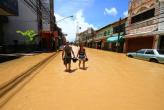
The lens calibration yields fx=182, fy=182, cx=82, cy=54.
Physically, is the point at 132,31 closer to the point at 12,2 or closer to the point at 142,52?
the point at 142,52

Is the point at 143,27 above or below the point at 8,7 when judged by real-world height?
below

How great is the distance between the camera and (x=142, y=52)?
64.6ft

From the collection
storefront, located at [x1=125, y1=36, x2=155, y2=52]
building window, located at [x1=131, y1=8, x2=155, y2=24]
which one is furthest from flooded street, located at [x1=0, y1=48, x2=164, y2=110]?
building window, located at [x1=131, y1=8, x2=155, y2=24]

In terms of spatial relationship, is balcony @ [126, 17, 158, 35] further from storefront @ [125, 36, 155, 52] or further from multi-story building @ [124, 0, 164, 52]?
storefront @ [125, 36, 155, 52]

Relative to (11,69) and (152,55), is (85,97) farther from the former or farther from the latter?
(152,55)

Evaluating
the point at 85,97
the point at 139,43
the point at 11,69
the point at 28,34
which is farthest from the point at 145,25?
the point at 28,34

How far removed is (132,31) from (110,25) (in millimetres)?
17400

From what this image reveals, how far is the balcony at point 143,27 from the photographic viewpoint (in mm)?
23859

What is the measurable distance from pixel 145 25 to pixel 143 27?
24.4 inches

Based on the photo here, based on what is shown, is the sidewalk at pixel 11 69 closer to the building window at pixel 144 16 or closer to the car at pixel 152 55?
the car at pixel 152 55

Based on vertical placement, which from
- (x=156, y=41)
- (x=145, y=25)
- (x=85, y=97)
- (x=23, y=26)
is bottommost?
(x=85, y=97)

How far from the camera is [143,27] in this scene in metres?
26.9

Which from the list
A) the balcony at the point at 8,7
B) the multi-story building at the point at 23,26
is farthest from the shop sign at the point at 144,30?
the balcony at the point at 8,7

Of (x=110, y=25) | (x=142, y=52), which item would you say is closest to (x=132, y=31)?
(x=142, y=52)
